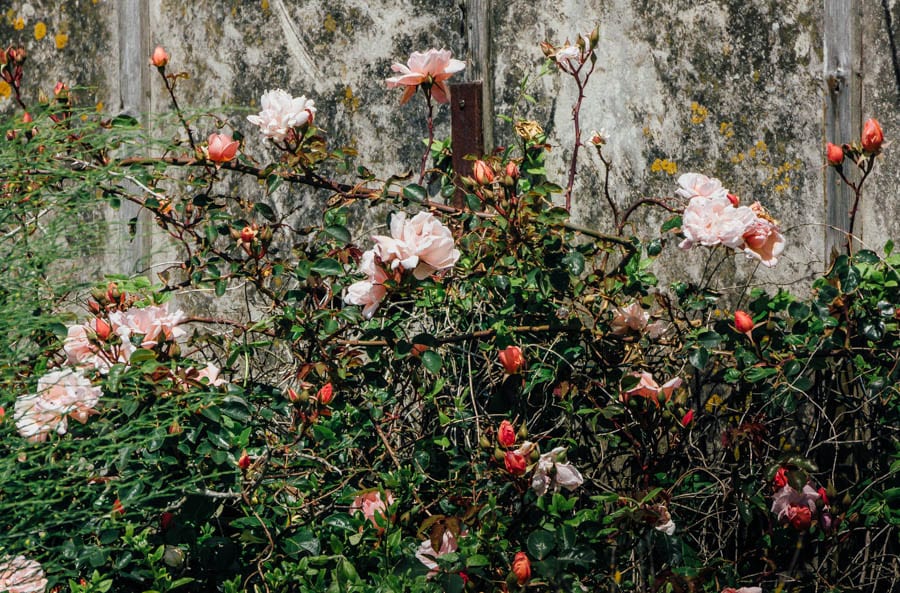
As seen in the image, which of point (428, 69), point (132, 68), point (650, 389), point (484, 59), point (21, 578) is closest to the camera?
point (21, 578)

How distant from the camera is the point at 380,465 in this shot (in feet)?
7.48

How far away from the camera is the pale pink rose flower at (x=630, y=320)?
2.31 meters

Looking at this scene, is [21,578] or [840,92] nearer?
[21,578]

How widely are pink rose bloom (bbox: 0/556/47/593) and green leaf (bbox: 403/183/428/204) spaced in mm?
1121

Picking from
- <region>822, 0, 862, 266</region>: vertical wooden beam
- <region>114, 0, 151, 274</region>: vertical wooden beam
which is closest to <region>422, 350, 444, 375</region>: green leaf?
<region>822, 0, 862, 266</region>: vertical wooden beam

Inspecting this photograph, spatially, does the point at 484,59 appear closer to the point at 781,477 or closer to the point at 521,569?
the point at 781,477

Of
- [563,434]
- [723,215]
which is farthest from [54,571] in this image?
[723,215]

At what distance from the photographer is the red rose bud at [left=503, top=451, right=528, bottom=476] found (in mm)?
1934

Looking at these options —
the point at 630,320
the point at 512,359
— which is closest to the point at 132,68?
the point at 512,359

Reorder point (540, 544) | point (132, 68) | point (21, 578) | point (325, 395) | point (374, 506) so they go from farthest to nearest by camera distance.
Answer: point (132, 68) < point (325, 395) < point (374, 506) < point (540, 544) < point (21, 578)

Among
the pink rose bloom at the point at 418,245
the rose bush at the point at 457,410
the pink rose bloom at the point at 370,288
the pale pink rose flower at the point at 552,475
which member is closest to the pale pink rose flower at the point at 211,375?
→ the rose bush at the point at 457,410

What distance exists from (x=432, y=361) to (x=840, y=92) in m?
1.47

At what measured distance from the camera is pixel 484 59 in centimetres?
286

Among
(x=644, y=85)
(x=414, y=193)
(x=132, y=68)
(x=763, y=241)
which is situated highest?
(x=132, y=68)
